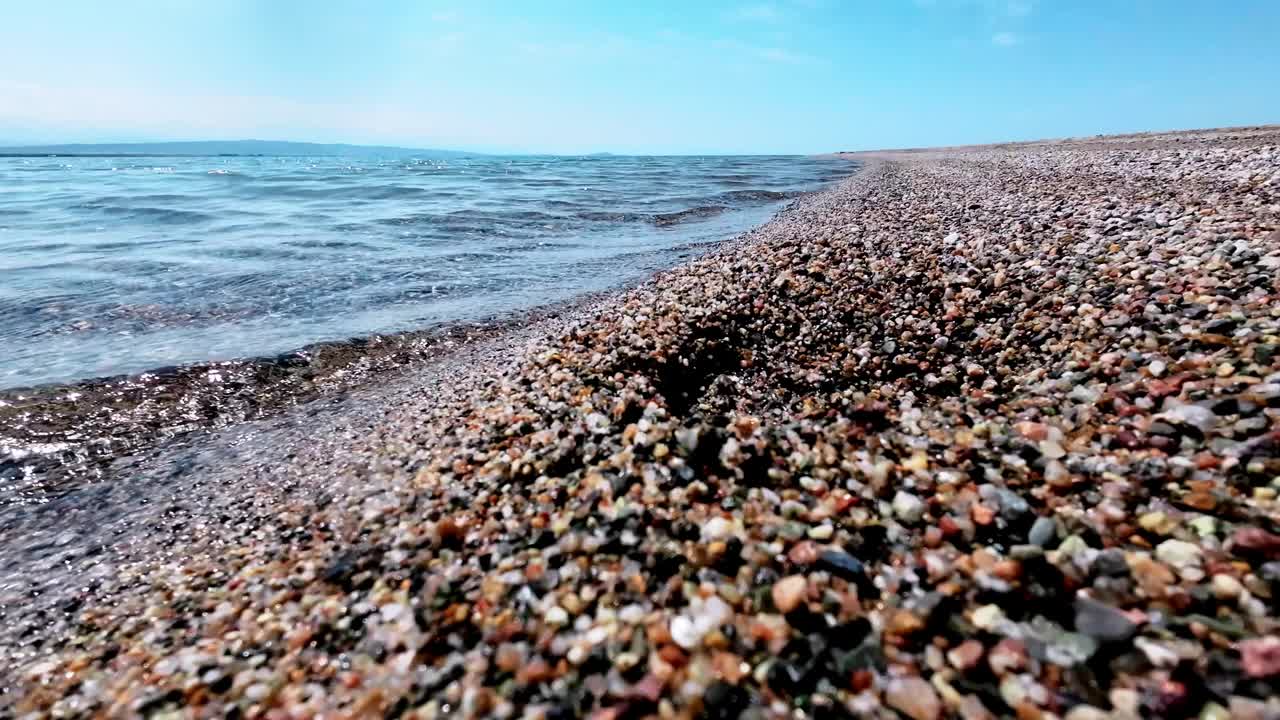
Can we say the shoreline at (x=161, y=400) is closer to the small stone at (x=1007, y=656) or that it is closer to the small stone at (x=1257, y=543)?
the small stone at (x=1007, y=656)

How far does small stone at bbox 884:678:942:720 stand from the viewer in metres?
2.15

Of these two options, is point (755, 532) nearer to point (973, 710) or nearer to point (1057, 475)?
point (973, 710)

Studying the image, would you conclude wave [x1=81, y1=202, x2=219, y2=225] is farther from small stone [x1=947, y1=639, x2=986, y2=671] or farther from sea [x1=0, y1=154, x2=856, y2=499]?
small stone [x1=947, y1=639, x2=986, y2=671]

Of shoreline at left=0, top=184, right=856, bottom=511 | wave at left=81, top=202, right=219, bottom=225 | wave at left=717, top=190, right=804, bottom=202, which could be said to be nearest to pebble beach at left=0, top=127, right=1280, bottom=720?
shoreline at left=0, top=184, right=856, bottom=511

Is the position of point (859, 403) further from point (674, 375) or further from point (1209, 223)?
point (1209, 223)

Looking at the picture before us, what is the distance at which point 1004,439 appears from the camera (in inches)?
152

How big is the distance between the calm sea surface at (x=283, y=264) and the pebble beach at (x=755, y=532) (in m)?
4.88

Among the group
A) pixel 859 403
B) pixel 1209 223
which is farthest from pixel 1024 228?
pixel 859 403

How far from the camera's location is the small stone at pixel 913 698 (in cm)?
215

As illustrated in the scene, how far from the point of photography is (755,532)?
3.19 meters

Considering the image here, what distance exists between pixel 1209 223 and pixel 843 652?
8.03 m

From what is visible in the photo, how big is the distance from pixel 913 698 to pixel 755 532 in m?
1.10

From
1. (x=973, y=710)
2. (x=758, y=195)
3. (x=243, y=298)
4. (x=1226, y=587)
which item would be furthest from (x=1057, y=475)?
(x=758, y=195)

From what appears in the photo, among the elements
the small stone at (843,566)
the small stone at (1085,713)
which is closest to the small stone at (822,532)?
the small stone at (843,566)
